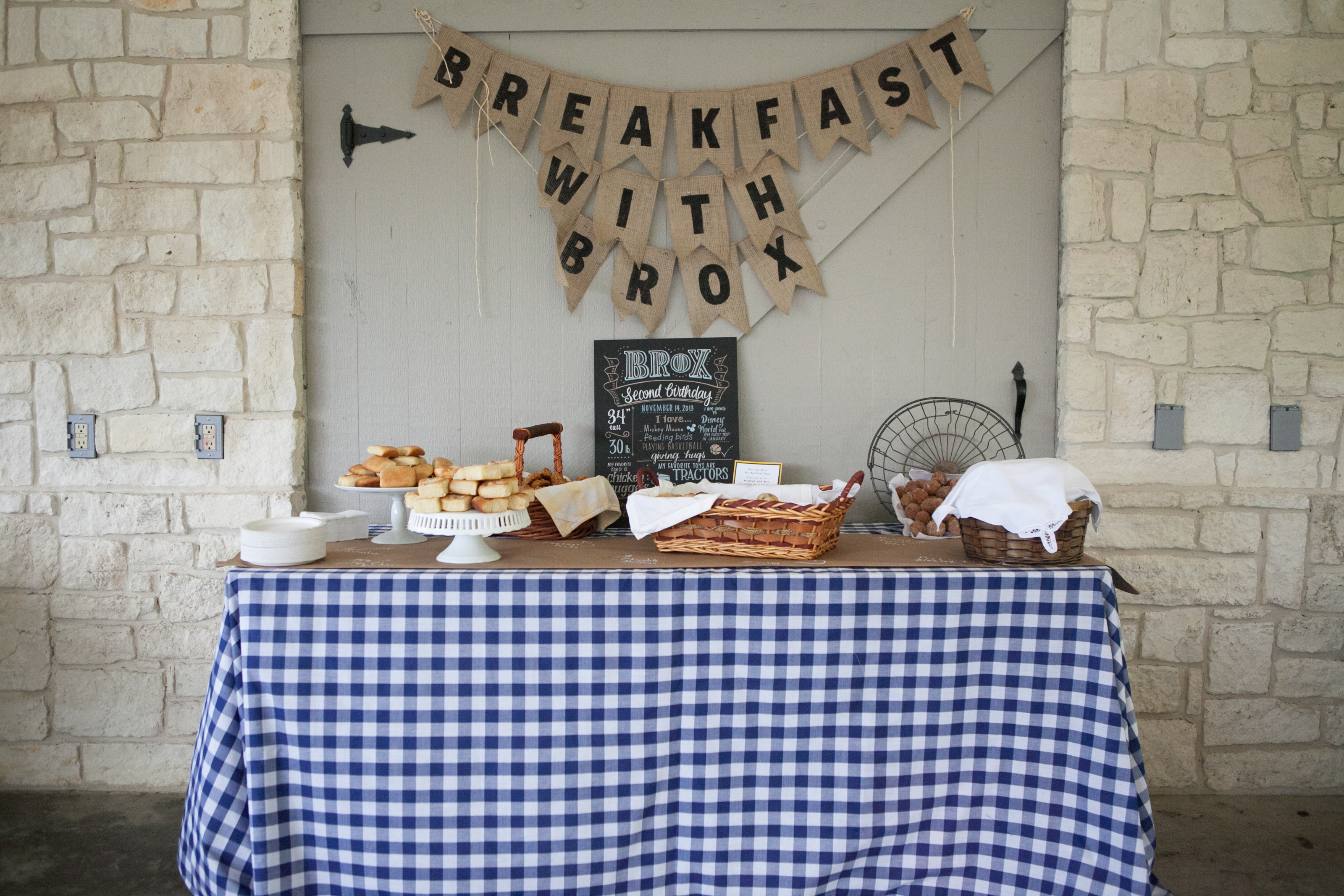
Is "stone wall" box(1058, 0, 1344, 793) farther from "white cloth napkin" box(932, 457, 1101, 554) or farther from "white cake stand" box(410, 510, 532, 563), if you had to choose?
"white cake stand" box(410, 510, 532, 563)

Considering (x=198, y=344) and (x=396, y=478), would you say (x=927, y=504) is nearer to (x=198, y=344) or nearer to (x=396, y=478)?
(x=396, y=478)

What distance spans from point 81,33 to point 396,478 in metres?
1.80

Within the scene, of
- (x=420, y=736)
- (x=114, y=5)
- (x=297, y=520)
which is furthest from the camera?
(x=114, y=5)

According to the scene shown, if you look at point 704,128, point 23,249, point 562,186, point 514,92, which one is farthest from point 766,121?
point 23,249

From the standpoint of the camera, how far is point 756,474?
2.19 m

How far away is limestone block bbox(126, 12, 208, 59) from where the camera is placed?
241 centimetres

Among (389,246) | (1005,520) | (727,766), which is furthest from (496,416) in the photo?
(1005,520)

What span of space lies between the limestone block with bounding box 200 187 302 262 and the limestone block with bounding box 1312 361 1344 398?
3.19 metres

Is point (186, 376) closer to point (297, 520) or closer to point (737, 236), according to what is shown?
point (297, 520)

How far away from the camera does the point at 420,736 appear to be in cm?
166

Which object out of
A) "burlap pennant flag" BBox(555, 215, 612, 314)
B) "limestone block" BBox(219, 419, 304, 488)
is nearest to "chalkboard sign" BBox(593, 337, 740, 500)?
"burlap pennant flag" BBox(555, 215, 612, 314)

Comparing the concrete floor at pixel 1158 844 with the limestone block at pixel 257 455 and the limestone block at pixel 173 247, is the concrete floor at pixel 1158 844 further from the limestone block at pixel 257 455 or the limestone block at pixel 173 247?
the limestone block at pixel 173 247

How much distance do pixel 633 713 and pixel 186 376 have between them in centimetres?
182

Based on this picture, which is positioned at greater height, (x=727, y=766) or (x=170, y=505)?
(x=170, y=505)
